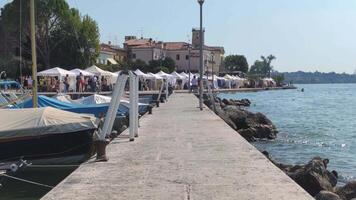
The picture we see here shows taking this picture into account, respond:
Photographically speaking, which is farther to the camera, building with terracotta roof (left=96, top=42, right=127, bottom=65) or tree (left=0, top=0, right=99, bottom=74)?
building with terracotta roof (left=96, top=42, right=127, bottom=65)

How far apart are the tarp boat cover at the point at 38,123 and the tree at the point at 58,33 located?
71.2 meters

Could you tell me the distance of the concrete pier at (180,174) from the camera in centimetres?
868

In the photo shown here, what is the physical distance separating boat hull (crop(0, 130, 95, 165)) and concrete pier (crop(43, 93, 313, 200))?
755mm

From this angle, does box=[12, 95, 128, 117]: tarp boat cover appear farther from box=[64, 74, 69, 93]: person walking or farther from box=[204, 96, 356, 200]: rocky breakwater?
box=[64, 74, 69, 93]: person walking

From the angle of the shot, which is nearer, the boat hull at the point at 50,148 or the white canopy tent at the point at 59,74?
the boat hull at the point at 50,148

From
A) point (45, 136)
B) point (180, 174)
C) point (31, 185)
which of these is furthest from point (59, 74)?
point (180, 174)

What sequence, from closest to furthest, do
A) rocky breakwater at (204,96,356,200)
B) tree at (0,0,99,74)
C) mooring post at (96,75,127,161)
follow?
1. mooring post at (96,75,127,161)
2. rocky breakwater at (204,96,356,200)
3. tree at (0,0,99,74)

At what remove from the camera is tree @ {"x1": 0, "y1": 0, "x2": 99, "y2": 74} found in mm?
84750

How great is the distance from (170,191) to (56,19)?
81.8 m

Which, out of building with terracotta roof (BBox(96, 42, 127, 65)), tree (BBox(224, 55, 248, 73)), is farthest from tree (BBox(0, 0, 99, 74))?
tree (BBox(224, 55, 248, 73))

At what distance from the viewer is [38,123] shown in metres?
13.2

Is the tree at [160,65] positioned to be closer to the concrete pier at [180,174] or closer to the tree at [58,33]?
the tree at [58,33]

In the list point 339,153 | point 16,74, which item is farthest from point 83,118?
point 16,74

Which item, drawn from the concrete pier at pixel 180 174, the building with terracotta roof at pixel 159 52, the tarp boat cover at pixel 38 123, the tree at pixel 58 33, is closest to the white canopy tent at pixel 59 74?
the tree at pixel 58 33
